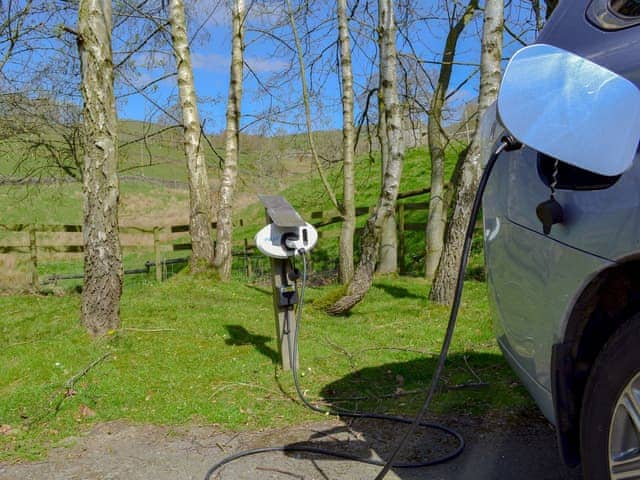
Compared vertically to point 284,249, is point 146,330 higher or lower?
lower

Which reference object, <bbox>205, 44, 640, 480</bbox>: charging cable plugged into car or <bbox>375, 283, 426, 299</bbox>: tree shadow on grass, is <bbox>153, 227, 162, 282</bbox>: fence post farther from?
→ <bbox>205, 44, 640, 480</bbox>: charging cable plugged into car

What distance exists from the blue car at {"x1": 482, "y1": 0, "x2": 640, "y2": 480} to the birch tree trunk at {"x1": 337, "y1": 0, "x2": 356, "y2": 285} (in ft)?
28.2

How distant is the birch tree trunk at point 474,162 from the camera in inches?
277

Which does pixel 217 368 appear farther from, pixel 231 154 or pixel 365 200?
pixel 365 200

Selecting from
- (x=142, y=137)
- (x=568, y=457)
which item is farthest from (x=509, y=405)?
(x=142, y=137)

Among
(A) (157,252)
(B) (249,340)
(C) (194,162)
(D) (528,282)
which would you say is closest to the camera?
(D) (528,282)

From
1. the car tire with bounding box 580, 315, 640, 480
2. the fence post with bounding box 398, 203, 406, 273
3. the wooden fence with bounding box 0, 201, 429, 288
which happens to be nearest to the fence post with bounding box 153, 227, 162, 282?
the wooden fence with bounding box 0, 201, 429, 288

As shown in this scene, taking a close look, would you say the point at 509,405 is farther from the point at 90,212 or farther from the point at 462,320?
the point at 90,212

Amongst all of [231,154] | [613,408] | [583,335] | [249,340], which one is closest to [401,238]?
[231,154]

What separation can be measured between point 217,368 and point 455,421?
2.14 m

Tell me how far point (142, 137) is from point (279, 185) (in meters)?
3.44

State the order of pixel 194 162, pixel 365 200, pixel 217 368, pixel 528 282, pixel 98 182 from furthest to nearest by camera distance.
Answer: pixel 365 200 → pixel 194 162 → pixel 98 182 → pixel 217 368 → pixel 528 282

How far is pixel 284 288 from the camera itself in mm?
4898

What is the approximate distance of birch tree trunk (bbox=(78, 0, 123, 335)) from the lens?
5652 mm
